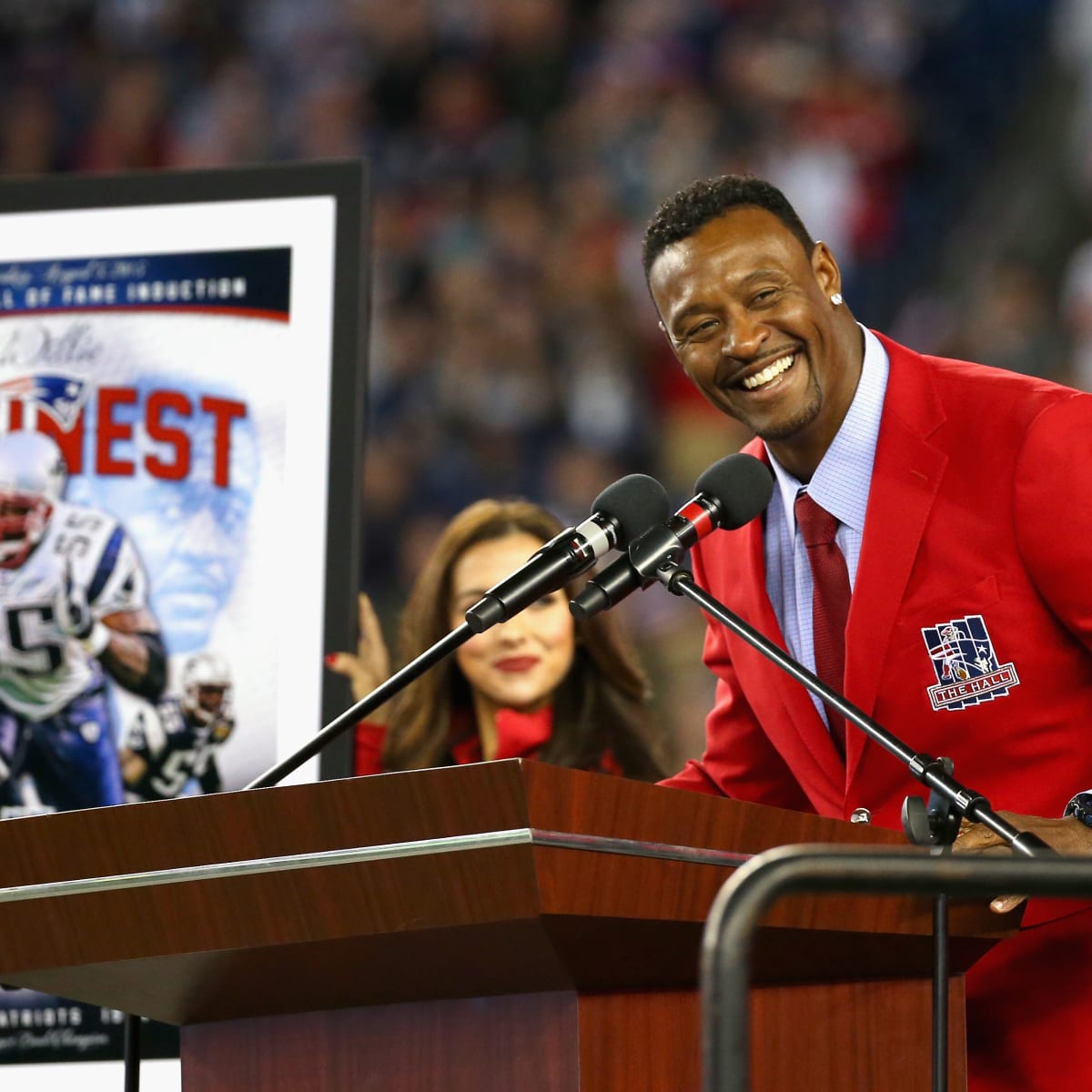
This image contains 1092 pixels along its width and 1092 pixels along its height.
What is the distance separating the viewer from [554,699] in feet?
10.4

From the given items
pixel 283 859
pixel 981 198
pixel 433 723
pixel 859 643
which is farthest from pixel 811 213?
pixel 283 859

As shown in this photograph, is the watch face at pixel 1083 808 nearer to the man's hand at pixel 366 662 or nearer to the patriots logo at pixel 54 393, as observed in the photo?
the man's hand at pixel 366 662

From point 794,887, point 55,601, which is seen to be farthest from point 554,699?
point 794,887

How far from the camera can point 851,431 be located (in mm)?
1888

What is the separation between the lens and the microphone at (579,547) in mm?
1472

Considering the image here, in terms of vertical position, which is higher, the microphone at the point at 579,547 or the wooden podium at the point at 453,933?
the microphone at the point at 579,547

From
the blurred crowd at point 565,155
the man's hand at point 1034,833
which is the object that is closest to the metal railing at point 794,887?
the man's hand at point 1034,833

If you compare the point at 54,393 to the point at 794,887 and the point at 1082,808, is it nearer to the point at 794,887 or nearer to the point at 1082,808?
the point at 1082,808

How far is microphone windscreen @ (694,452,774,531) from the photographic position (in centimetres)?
157

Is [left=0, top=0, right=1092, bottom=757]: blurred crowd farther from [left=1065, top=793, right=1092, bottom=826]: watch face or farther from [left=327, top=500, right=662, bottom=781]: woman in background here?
[left=1065, top=793, right=1092, bottom=826]: watch face

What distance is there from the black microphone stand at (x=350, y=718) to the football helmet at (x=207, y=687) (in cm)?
86

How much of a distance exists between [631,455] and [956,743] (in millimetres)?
3552

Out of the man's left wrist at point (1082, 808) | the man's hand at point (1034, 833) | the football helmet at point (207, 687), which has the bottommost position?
the man's hand at point (1034, 833)

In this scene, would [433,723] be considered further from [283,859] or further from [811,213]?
[811,213]
